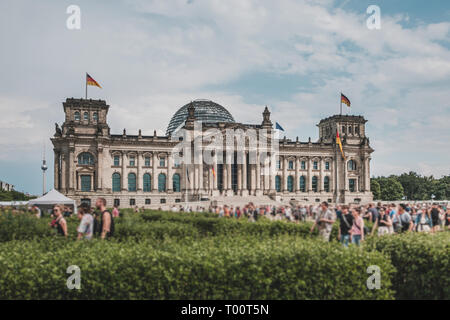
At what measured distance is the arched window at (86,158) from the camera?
71.8 m

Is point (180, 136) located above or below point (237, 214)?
above

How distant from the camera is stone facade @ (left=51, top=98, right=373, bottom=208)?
235ft

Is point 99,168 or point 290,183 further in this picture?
point 290,183

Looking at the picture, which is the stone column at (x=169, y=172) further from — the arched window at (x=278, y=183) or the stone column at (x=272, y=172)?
the arched window at (x=278, y=183)

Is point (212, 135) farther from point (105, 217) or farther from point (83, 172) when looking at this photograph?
point (105, 217)

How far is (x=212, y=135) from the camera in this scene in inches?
2936

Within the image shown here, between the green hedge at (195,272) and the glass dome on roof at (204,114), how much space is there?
253ft

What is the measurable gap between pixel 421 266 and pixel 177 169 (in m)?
67.5

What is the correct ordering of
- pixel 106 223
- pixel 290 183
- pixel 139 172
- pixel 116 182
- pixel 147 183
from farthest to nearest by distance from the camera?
pixel 290 183
pixel 147 183
pixel 139 172
pixel 116 182
pixel 106 223

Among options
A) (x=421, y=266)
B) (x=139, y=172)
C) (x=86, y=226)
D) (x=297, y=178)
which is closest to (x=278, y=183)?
(x=297, y=178)

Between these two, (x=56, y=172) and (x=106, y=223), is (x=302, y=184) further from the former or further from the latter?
(x=106, y=223)

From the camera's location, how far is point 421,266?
481 inches
